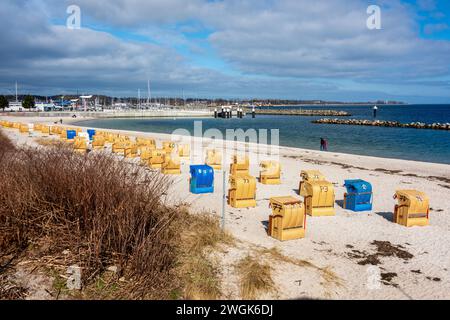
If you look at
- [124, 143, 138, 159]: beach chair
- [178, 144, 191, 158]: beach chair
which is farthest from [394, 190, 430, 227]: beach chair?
[124, 143, 138, 159]: beach chair

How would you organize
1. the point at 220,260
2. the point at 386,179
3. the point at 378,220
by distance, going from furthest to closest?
the point at 386,179, the point at 378,220, the point at 220,260

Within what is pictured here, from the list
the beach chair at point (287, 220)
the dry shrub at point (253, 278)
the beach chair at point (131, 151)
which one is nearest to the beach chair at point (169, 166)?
the beach chair at point (131, 151)

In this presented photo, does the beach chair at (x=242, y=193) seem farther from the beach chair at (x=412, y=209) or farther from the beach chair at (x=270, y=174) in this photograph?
the beach chair at (x=412, y=209)

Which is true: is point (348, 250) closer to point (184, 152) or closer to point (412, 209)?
point (412, 209)

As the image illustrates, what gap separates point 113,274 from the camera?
17.8 ft

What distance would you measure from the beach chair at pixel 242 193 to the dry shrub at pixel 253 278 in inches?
178

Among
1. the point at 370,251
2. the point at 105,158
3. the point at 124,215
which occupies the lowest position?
the point at 370,251

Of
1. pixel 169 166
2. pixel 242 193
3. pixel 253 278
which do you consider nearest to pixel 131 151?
pixel 169 166

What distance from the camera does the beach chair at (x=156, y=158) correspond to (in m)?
17.1

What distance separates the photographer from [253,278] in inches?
232

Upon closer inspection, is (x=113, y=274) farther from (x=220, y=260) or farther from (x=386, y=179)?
(x=386, y=179)

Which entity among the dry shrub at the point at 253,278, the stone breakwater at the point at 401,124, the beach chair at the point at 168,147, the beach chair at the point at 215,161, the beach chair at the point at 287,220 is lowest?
the dry shrub at the point at 253,278

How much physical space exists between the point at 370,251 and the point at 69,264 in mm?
6292
